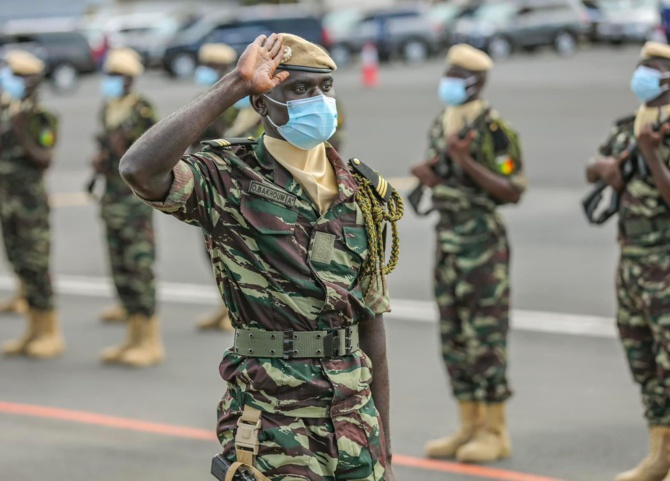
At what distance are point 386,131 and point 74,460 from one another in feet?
53.4

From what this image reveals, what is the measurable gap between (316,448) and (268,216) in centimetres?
80

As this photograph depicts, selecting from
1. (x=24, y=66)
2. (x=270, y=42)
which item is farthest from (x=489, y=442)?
(x=24, y=66)

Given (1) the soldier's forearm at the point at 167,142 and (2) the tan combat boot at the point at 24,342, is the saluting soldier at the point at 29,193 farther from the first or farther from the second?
(1) the soldier's forearm at the point at 167,142

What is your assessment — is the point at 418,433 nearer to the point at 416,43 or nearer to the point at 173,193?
the point at 173,193

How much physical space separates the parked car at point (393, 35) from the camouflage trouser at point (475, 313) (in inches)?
1144

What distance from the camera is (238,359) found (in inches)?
168

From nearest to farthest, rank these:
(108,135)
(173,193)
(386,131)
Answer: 1. (173,193)
2. (108,135)
3. (386,131)

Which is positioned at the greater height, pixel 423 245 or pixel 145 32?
pixel 145 32

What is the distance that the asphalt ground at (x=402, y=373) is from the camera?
302 inches

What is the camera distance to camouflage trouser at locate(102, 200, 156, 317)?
988 cm

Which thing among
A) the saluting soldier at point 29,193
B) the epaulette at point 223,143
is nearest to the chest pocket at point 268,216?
the epaulette at point 223,143

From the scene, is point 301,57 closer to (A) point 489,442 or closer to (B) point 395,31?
(A) point 489,442

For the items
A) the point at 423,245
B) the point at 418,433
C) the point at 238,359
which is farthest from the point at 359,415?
the point at 423,245

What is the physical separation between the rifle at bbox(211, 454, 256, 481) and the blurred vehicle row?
3045 cm
